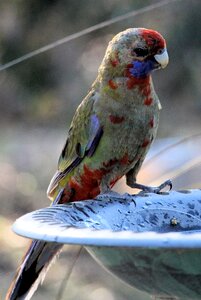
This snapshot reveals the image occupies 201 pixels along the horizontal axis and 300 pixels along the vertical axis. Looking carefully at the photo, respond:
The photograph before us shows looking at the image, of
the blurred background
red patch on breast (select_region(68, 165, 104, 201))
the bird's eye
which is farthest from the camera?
the blurred background

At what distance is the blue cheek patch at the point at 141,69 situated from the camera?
2.54 metres

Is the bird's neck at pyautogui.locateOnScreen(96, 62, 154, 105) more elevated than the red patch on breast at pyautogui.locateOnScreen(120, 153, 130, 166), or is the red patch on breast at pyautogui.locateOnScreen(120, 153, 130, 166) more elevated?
the bird's neck at pyautogui.locateOnScreen(96, 62, 154, 105)

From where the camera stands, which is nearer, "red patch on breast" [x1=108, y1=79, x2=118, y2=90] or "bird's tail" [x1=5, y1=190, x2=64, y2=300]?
"bird's tail" [x1=5, y1=190, x2=64, y2=300]

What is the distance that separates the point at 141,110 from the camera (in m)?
2.55

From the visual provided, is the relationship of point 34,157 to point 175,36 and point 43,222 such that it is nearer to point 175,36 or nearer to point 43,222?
point 175,36

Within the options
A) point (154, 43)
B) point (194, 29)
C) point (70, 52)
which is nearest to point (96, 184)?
point (154, 43)

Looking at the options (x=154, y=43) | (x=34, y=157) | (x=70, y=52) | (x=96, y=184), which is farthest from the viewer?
(x=34, y=157)

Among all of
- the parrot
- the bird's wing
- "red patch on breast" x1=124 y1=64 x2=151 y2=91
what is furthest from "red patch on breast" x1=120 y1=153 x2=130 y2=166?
"red patch on breast" x1=124 y1=64 x2=151 y2=91

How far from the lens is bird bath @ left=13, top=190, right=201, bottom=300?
1.45 meters

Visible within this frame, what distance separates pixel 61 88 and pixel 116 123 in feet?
13.0

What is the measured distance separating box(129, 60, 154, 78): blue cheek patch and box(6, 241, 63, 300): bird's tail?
62 centimetres

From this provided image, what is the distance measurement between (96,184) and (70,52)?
4.10m

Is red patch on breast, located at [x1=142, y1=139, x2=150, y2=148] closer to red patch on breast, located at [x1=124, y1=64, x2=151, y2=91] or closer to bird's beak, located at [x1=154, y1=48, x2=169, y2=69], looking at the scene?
red patch on breast, located at [x1=124, y1=64, x2=151, y2=91]

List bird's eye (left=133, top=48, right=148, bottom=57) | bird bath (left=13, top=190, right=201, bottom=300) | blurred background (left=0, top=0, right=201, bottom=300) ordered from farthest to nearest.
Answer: blurred background (left=0, top=0, right=201, bottom=300)
bird's eye (left=133, top=48, right=148, bottom=57)
bird bath (left=13, top=190, right=201, bottom=300)
